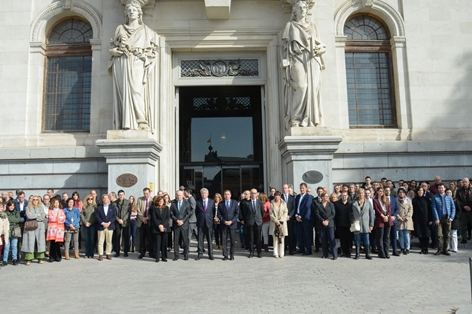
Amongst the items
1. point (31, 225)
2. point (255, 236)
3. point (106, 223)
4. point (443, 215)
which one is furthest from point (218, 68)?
point (443, 215)

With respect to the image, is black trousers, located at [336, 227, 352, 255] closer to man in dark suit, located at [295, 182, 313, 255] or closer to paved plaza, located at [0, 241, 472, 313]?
paved plaza, located at [0, 241, 472, 313]

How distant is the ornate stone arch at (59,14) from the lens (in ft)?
52.4

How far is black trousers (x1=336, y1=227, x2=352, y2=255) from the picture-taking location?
1184 centimetres

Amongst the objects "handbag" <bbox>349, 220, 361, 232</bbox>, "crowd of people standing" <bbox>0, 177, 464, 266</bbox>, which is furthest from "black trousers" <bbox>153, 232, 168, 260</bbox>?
"handbag" <bbox>349, 220, 361, 232</bbox>

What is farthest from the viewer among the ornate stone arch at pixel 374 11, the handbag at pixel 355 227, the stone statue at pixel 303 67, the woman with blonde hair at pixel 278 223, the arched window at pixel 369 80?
the arched window at pixel 369 80

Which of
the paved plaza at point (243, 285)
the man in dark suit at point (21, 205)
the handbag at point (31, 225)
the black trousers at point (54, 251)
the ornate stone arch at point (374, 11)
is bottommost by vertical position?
the paved plaza at point (243, 285)

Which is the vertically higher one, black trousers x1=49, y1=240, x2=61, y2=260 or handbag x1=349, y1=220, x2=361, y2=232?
handbag x1=349, y1=220, x2=361, y2=232

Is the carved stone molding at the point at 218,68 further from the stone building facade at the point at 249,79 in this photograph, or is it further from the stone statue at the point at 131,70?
the stone statue at the point at 131,70

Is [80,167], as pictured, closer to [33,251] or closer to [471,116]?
[33,251]

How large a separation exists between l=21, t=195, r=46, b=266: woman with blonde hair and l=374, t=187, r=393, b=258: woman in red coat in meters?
8.72

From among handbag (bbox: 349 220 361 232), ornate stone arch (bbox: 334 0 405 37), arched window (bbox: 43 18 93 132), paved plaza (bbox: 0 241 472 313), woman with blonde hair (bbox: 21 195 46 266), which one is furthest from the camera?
ornate stone arch (bbox: 334 0 405 37)

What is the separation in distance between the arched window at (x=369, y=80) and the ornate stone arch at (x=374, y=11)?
1.36 ft

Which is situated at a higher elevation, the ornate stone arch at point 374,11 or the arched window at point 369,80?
the ornate stone arch at point 374,11

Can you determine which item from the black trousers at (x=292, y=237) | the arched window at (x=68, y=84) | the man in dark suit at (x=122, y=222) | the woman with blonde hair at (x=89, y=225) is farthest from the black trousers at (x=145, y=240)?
the arched window at (x=68, y=84)
